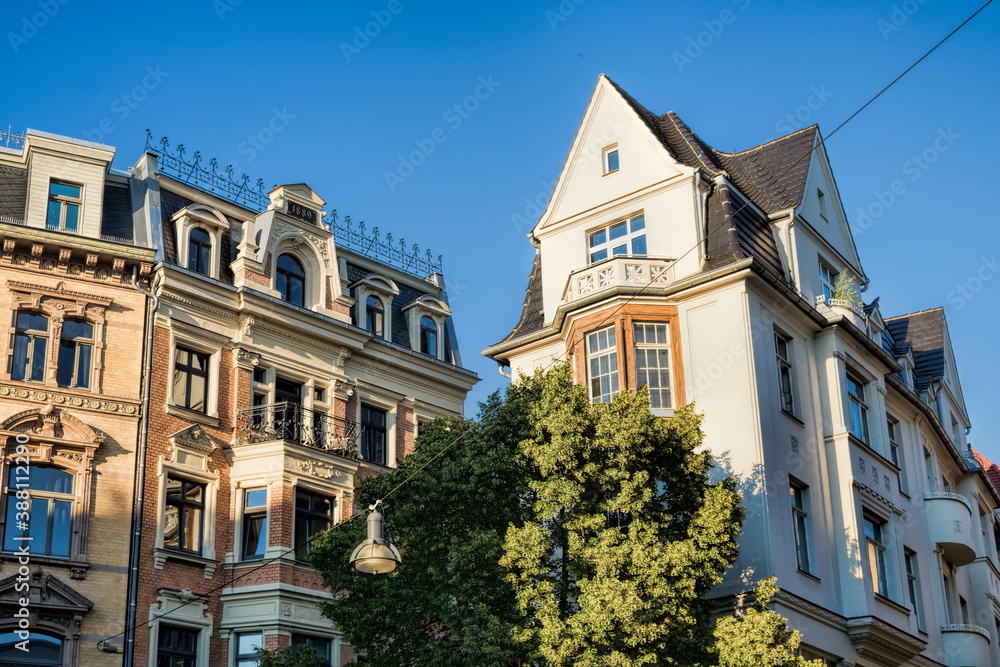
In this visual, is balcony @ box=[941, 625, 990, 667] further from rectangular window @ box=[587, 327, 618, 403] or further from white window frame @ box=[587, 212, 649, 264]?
white window frame @ box=[587, 212, 649, 264]

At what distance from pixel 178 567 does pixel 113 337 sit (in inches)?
234

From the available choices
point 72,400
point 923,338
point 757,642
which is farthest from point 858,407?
point 72,400

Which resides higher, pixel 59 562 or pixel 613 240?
pixel 613 240

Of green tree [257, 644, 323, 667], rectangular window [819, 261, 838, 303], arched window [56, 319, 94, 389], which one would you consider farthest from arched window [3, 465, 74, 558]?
rectangular window [819, 261, 838, 303]

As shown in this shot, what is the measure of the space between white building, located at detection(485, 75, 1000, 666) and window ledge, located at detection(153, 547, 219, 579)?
346 inches

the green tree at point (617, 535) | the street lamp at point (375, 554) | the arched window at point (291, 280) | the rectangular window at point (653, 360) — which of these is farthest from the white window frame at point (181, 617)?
the street lamp at point (375, 554)

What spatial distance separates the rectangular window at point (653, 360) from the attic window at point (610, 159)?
15.8 feet

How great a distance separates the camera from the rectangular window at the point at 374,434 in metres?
36.2

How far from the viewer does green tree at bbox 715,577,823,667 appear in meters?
20.0

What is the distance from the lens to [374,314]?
1489 inches

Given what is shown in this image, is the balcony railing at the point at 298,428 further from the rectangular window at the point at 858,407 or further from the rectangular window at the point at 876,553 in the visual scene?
the rectangular window at the point at 876,553

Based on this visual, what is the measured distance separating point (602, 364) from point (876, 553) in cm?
796

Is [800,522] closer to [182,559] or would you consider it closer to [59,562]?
[182,559]

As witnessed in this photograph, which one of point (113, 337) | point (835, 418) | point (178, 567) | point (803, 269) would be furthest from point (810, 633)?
point (113, 337)
